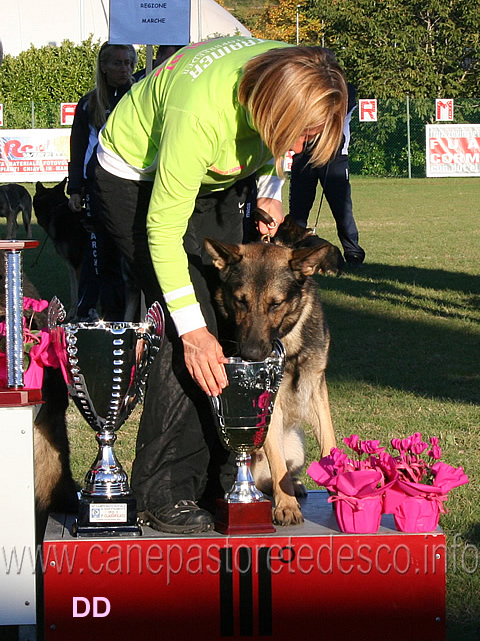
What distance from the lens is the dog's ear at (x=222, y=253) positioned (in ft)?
10.4

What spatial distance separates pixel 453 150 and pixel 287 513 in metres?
25.0

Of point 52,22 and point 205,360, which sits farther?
point 52,22

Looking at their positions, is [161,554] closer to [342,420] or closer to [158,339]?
[158,339]

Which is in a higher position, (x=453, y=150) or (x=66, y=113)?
(x=66, y=113)

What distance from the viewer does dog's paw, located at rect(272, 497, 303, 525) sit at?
312cm

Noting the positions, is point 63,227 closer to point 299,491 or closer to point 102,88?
point 102,88

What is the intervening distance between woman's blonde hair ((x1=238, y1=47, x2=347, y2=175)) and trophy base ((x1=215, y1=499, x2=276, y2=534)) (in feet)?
3.71

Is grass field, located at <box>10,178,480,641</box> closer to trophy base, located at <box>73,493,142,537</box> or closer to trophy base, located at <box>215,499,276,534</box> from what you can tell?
trophy base, located at <box>215,499,276,534</box>

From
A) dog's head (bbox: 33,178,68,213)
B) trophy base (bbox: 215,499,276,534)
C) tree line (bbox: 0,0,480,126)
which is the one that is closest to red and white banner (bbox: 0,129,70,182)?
tree line (bbox: 0,0,480,126)

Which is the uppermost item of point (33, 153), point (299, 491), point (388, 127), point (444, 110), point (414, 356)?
point (444, 110)

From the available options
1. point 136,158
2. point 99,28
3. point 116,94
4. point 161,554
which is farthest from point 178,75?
point 99,28

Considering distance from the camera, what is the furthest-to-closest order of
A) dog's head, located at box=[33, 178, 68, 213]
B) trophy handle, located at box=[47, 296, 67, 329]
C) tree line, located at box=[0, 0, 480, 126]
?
tree line, located at box=[0, 0, 480, 126] → dog's head, located at box=[33, 178, 68, 213] → trophy handle, located at box=[47, 296, 67, 329]

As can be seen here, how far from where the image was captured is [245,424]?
9.72ft

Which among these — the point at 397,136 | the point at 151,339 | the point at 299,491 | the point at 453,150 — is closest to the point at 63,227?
the point at 299,491
